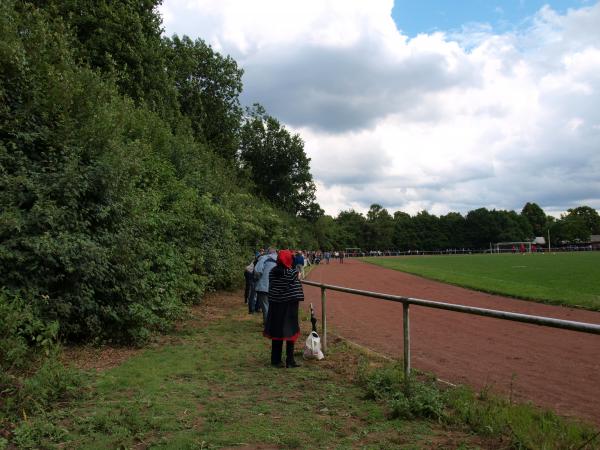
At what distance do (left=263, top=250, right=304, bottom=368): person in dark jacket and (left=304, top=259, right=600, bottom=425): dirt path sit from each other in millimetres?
2164

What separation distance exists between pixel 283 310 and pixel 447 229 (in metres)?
151

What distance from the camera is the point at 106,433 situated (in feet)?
14.4

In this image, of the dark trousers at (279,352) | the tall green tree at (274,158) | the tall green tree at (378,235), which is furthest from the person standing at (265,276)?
the tall green tree at (378,235)

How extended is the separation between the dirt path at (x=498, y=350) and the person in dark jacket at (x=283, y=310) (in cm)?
216

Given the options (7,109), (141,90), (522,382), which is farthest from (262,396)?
(141,90)

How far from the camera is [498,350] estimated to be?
9.30 m

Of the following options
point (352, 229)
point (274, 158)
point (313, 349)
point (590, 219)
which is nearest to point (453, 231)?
point (352, 229)

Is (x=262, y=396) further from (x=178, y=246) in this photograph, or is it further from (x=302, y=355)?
(x=178, y=246)

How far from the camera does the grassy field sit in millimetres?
4195

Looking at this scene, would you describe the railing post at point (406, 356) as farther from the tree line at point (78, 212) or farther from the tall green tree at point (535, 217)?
the tall green tree at point (535, 217)

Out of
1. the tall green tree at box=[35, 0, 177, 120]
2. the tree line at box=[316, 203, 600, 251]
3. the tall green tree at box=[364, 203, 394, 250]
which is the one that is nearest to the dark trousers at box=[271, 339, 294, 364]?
the tall green tree at box=[35, 0, 177, 120]

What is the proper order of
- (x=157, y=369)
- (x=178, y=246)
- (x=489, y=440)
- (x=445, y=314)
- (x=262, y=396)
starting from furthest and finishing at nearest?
(x=445, y=314) → (x=178, y=246) → (x=157, y=369) → (x=262, y=396) → (x=489, y=440)

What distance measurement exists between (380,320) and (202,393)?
8420mm

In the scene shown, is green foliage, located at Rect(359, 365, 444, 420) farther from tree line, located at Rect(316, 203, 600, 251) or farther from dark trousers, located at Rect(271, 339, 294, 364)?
tree line, located at Rect(316, 203, 600, 251)
